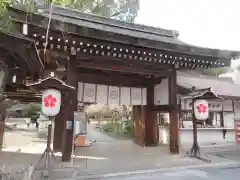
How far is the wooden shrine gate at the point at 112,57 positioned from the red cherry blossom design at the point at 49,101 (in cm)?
133

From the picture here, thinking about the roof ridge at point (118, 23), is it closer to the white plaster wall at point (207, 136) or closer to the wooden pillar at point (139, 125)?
the wooden pillar at point (139, 125)

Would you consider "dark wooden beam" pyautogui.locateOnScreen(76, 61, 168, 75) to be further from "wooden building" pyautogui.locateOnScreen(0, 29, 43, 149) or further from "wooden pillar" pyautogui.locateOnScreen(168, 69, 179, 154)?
"wooden building" pyautogui.locateOnScreen(0, 29, 43, 149)

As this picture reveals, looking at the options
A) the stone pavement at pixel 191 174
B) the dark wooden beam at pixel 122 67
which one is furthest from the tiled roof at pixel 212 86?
the stone pavement at pixel 191 174

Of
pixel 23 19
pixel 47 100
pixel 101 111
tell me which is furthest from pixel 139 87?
pixel 101 111

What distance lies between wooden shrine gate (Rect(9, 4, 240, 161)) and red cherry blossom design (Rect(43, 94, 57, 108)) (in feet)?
4.36

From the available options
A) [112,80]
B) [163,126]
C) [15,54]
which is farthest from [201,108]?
[15,54]

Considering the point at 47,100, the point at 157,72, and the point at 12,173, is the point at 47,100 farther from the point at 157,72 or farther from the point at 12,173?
the point at 157,72

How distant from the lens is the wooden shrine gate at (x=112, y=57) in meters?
6.61

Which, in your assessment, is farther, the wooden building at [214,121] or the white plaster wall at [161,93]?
the wooden building at [214,121]

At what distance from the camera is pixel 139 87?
33.6 ft

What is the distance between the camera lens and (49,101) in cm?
603

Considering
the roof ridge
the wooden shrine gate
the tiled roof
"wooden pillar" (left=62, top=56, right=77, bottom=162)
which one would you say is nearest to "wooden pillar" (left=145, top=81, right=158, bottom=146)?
the wooden shrine gate

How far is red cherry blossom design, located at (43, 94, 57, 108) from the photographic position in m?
6.02

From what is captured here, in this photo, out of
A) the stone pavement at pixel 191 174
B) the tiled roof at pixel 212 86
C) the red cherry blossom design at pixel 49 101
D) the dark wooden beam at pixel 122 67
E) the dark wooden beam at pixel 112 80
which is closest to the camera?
the stone pavement at pixel 191 174
